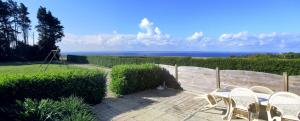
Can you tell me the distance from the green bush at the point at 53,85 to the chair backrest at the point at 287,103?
17.8 ft

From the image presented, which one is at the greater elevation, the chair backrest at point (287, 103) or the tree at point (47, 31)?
the tree at point (47, 31)

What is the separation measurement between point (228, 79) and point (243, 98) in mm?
3349

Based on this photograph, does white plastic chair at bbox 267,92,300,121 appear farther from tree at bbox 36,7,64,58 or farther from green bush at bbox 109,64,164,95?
tree at bbox 36,7,64,58

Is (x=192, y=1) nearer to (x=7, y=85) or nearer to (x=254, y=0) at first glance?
(x=254, y=0)

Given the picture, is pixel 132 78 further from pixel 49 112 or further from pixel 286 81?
pixel 286 81

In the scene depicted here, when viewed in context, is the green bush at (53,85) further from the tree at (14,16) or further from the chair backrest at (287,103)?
the tree at (14,16)

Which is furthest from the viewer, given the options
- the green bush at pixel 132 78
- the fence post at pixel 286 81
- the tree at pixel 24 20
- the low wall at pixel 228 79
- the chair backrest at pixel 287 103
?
the tree at pixel 24 20

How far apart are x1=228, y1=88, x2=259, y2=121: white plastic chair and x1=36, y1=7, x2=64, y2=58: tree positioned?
42200 mm

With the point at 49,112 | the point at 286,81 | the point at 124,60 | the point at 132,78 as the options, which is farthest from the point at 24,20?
the point at 286,81

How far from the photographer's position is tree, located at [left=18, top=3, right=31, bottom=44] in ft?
153

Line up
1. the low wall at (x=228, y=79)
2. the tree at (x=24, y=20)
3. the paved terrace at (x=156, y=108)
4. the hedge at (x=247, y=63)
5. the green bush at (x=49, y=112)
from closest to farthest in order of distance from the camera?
1. the green bush at (x=49, y=112)
2. the paved terrace at (x=156, y=108)
3. the low wall at (x=228, y=79)
4. the hedge at (x=247, y=63)
5. the tree at (x=24, y=20)

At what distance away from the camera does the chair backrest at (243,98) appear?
4.95 meters

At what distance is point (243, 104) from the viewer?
17.0ft

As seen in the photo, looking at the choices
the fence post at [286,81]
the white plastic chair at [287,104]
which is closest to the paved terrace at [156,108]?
the white plastic chair at [287,104]
